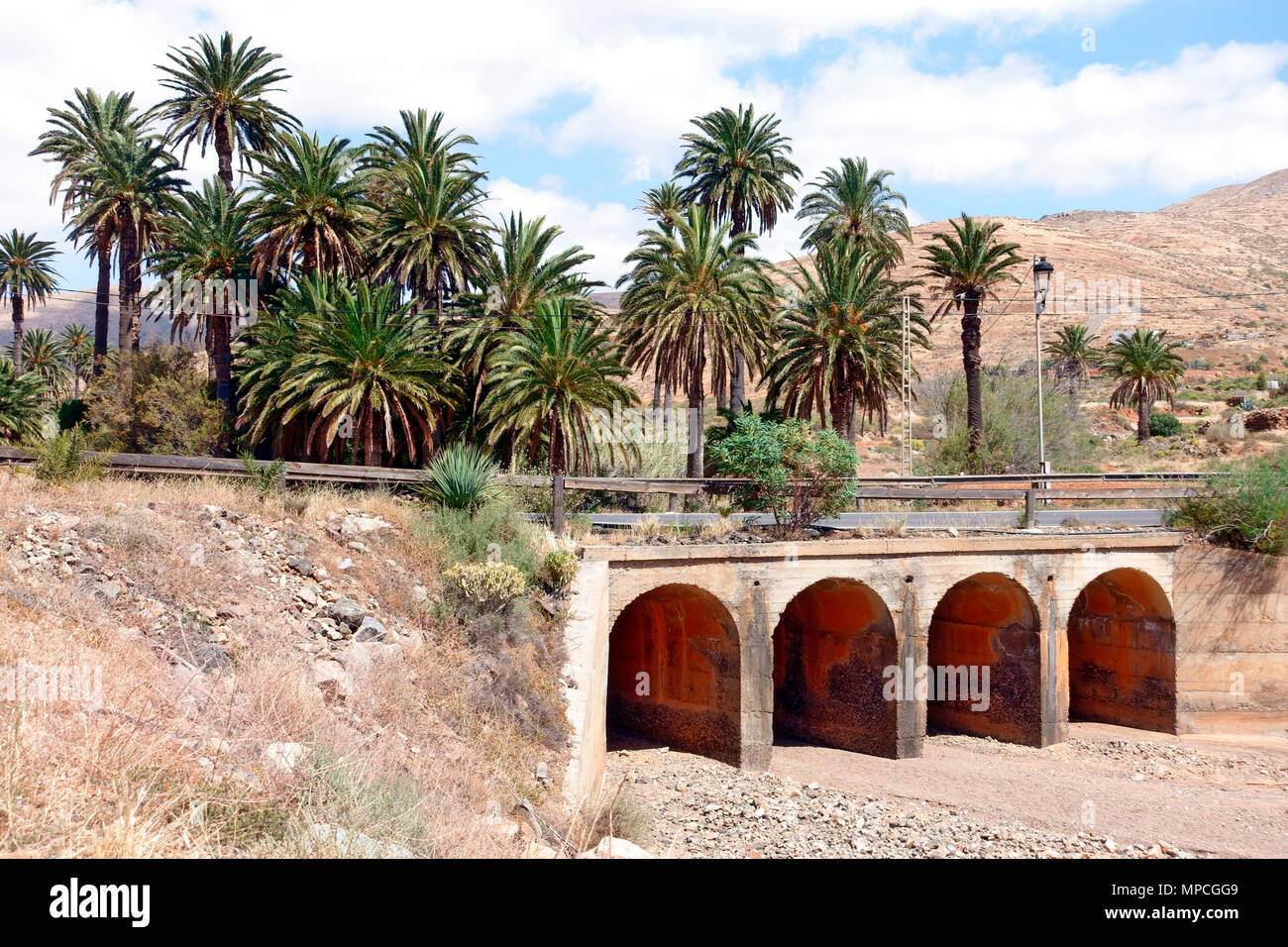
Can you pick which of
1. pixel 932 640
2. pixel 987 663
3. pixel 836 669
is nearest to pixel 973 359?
pixel 932 640

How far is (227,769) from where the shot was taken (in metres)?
6.80

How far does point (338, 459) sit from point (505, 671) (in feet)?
48.4

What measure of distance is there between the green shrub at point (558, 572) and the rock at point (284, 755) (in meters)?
8.08

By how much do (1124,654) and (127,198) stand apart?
36.5m

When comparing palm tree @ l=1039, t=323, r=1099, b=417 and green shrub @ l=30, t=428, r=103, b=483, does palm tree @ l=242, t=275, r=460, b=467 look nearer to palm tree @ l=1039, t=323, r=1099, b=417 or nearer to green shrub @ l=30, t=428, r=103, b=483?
green shrub @ l=30, t=428, r=103, b=483

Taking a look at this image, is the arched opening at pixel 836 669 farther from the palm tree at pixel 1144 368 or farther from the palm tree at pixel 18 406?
the palm tree at pixel 1144 368

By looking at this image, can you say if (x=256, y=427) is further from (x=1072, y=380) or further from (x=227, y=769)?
(x=1072, y=380)

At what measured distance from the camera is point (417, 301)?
2827 centimetres

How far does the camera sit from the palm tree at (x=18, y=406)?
94.4 feet

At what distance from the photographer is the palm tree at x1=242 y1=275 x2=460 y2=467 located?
23.2m

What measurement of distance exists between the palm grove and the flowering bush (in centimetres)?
844

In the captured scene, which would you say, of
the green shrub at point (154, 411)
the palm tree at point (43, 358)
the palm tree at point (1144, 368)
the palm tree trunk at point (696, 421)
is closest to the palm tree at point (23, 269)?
the palm tree at point (43, 358)
